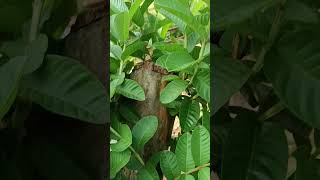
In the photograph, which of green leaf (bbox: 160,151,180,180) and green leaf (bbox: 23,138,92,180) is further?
green leaf (bbox: 160,151,180,180)

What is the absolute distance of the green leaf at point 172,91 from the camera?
68 centimetres

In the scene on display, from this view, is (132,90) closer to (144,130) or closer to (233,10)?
(144,130)

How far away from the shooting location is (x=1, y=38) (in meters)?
0.49

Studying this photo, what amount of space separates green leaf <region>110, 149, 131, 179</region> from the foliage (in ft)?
0.66

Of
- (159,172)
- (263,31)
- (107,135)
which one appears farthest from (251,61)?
(159,172)

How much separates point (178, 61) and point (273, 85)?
0.25 m

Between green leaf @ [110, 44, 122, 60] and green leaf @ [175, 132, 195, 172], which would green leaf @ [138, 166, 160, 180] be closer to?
green leaf @ [175, 132, 195, 172]

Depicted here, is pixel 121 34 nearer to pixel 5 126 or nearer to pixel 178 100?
pixel 178 100

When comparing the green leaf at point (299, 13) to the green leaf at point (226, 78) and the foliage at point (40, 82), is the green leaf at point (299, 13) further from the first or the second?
the foliage at point (40, 82)

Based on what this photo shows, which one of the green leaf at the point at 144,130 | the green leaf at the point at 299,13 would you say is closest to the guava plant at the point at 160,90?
the green leaf at the point at 144,130

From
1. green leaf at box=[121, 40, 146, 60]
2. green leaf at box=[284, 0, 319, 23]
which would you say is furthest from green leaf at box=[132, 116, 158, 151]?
green leaf at box=[284, 0, 319, 23]

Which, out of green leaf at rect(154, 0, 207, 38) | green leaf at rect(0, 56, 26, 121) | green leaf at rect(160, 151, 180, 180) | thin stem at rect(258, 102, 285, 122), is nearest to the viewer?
green leaf at rect(0, 56, 26, 121)

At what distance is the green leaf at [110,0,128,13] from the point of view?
2.28 feet

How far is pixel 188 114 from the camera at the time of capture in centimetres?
70
